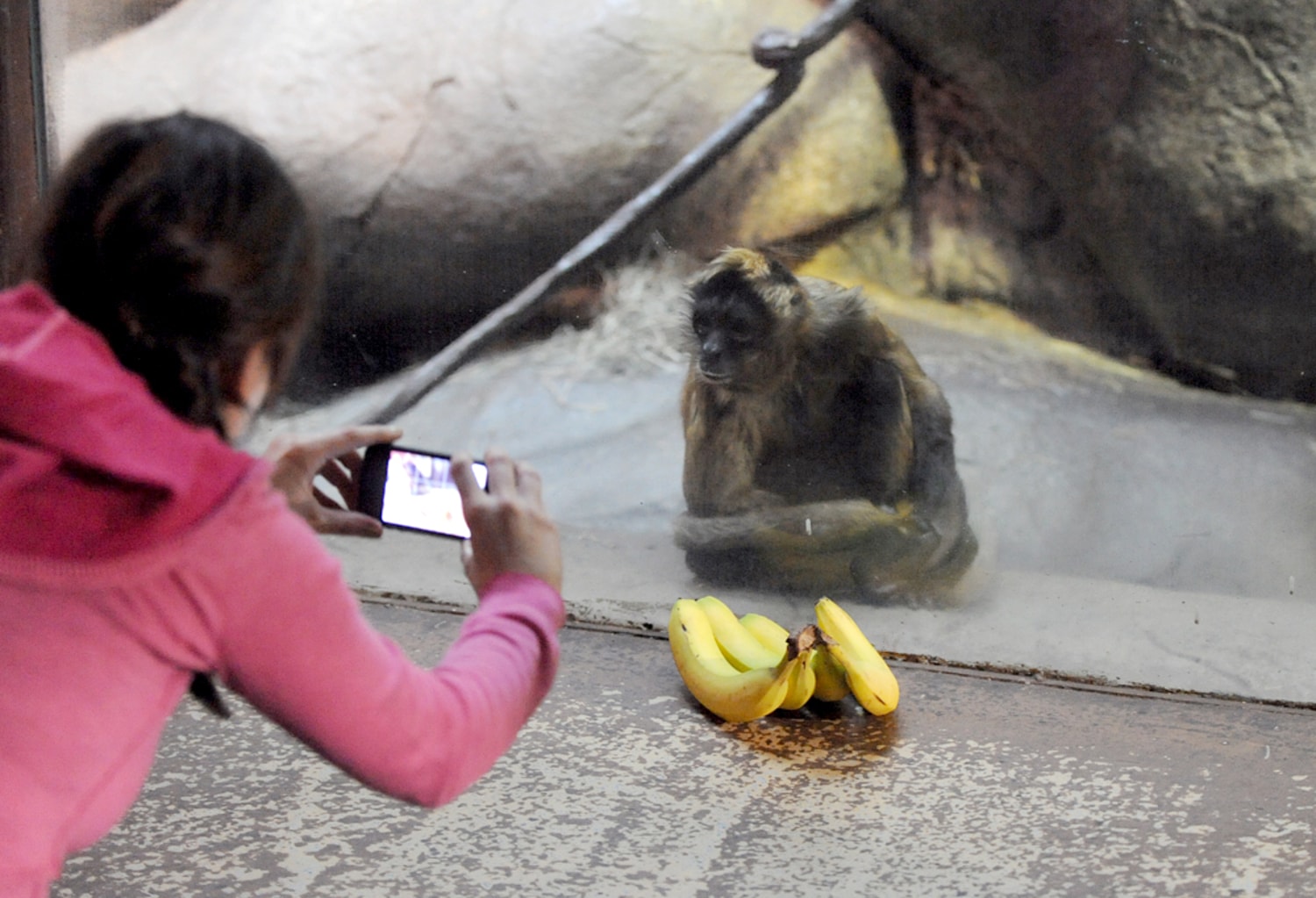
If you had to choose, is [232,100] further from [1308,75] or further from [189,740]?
[1308,75]

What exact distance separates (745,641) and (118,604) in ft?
6.58

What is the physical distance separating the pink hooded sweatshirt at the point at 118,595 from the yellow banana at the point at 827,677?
1.72 metres

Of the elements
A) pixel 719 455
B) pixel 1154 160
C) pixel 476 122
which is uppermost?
pixel 1154 160

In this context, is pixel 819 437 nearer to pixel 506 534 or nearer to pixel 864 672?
pixel 864 672

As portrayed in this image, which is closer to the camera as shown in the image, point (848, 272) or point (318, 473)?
point (318, 473)

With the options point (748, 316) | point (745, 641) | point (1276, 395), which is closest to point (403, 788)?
point (745, 641)

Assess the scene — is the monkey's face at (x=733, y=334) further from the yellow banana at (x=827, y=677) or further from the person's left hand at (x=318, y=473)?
the person's left hand at (x=318, y=473)

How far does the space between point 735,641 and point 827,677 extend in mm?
261

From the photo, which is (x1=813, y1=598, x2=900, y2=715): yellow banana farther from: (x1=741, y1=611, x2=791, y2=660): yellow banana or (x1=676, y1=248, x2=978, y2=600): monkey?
(x1=676, y1=248, x2=978, y2=600): monkey

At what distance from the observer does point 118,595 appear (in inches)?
32.5

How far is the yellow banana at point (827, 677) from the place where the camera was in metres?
2.52

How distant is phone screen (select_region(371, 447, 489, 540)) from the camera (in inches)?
56.6

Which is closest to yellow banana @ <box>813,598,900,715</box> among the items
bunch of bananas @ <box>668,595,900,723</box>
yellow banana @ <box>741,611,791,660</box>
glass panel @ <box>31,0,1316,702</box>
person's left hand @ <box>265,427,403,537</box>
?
bunch of bananas @ <box>668,595,900,723</box>

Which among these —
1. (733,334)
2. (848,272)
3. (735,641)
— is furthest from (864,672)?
(848,272)
